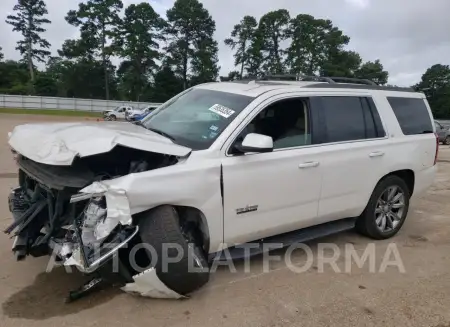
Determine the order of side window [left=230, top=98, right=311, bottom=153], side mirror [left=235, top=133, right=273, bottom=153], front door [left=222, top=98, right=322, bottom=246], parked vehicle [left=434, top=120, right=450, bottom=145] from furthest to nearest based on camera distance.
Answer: parked vehicle [left=434, top=120, right=450, bottom=145] < side window [left=230, top=98, right=311, bottom=153] < front door [left=222, top=98, right=322, bottom=246] < side mirror [left=235, top=133, right=273, bottom=153]

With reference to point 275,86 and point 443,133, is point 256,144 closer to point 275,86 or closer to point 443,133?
point 275,86

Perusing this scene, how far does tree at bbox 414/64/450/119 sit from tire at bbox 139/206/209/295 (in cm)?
7085

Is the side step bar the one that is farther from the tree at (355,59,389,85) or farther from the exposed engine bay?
the tree at (355,59,389,85)

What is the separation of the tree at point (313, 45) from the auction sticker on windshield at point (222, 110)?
66.4 m

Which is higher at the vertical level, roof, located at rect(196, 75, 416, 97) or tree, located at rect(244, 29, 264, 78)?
tree, located at rect(244, 29, 264, 78)

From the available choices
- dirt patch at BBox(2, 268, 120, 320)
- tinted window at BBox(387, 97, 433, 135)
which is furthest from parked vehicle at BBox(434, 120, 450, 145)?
dirt patch at BBox(2, 268, 120, 320)

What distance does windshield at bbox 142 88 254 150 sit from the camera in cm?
383

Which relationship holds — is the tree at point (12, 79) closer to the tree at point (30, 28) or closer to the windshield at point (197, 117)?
the tree at point (30, 28)

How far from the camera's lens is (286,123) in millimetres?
4285

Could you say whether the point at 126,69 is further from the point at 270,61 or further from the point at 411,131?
the point at 411,131

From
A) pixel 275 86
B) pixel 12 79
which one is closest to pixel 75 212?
pixel 275 86

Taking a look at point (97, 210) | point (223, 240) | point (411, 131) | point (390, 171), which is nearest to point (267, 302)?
point (223, 240)

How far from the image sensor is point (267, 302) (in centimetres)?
357

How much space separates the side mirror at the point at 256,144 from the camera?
141 inches
